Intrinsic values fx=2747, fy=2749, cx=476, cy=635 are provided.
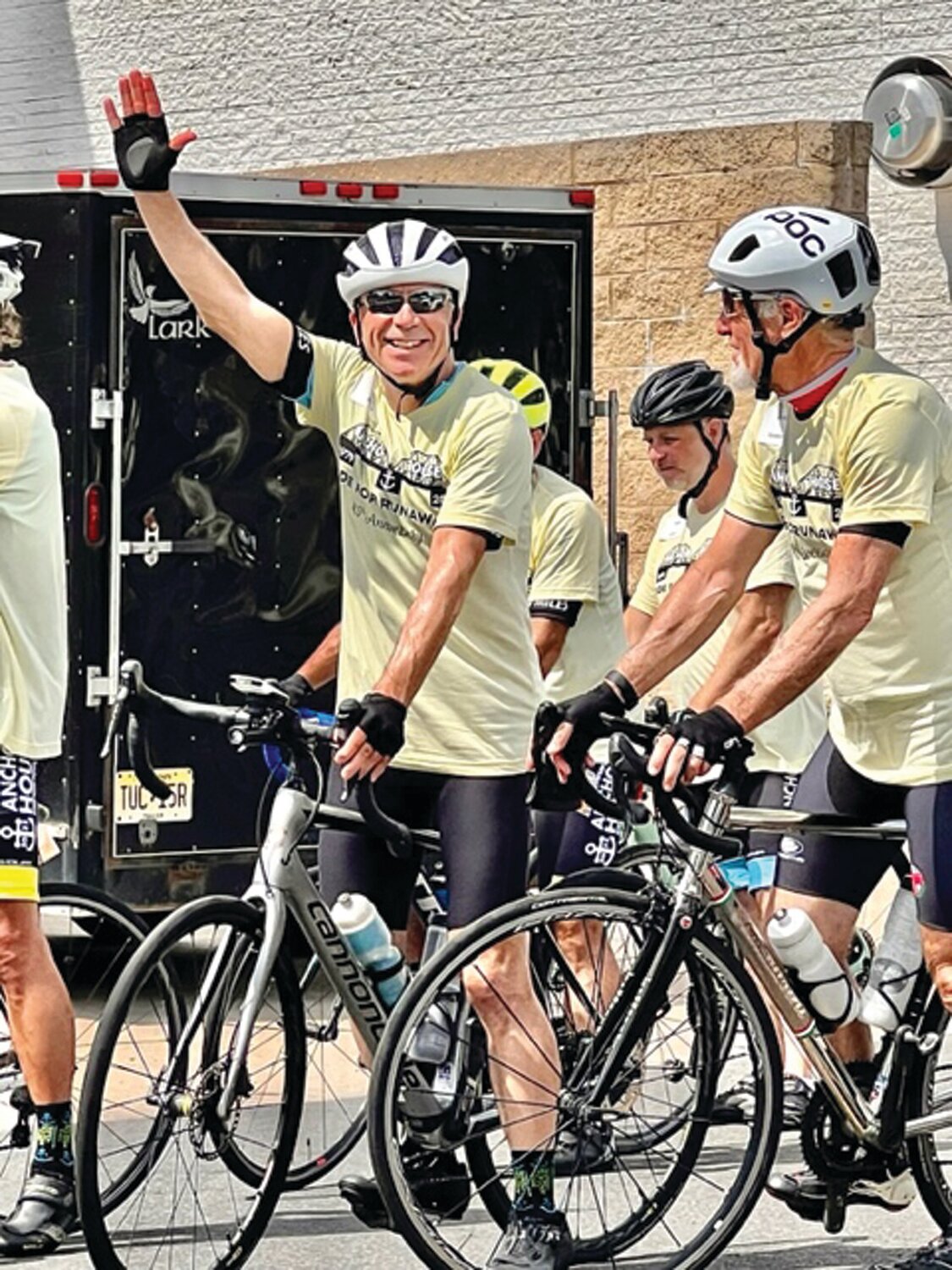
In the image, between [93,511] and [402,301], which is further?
[93,511]

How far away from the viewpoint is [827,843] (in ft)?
19.4

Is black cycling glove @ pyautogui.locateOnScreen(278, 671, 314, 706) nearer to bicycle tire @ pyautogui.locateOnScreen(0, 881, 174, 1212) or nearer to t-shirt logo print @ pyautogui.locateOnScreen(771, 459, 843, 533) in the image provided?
bicycle tire @ pyautogui.locateOnScreen(0, 881, 174, 1212)

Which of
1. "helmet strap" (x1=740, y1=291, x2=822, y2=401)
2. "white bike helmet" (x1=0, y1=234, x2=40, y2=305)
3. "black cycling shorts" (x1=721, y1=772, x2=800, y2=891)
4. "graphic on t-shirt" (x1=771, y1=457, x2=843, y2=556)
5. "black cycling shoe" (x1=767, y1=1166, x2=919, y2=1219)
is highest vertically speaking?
"white bike helmet" (x1=0, y1=234, x2=40, y2=305)

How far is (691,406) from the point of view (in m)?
7.88

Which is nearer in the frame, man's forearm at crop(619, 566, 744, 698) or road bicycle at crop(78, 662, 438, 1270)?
road bicycle at crop(78, 662, 438, 1270)

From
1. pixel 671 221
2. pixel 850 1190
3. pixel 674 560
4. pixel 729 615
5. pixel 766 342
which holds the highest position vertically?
pixel 671 221

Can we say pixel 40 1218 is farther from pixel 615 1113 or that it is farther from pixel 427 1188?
pixel 615 1113

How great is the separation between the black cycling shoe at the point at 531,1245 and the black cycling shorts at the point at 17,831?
1.31 m

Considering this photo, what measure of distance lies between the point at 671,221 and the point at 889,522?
21.7ft

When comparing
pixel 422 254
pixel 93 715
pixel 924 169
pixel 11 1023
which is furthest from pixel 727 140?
pixel 11 1023

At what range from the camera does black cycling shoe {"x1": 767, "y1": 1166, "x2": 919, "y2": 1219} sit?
230 inches

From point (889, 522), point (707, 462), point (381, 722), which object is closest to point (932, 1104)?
point (889, 522)

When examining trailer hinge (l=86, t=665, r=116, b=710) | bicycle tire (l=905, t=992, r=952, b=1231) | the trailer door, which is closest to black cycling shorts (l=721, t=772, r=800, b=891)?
bicycle tire (l=905, t=992, r=952, b=1231)

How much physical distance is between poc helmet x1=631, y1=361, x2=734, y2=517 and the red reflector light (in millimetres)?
2030
